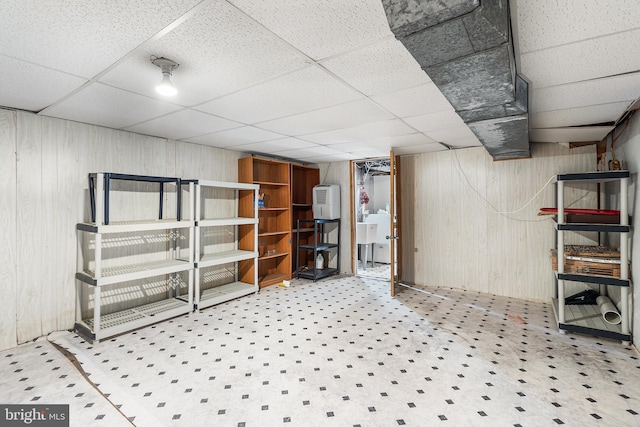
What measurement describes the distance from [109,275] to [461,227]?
4.65 metres

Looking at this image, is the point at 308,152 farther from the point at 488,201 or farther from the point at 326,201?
the point at 488,201

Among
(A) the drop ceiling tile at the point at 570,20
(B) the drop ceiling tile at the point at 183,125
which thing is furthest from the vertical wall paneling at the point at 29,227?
(A) the drop ceiling tile at the point at 570,20

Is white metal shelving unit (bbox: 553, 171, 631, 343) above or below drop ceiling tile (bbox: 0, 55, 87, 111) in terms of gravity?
below

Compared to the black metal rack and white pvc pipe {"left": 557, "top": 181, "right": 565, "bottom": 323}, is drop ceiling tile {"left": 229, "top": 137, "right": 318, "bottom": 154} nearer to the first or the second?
the black metal rack

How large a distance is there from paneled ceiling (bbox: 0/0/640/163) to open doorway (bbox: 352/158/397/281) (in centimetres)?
213

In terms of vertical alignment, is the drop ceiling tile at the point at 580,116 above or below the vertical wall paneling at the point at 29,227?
above

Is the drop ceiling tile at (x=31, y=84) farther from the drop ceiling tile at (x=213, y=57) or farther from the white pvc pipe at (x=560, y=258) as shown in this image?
the white pvc pipe at (x=560, y=258)

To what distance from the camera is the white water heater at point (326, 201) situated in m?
5.60

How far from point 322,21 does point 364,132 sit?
2.22 metres

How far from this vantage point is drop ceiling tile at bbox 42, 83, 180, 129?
238 centimetres

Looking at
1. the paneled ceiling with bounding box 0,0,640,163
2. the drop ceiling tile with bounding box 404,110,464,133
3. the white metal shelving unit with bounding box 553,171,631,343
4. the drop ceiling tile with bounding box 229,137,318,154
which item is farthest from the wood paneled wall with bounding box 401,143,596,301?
the drop ceiling tile with bounding box 229,137,318,154

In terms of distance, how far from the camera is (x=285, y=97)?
95.7 inches

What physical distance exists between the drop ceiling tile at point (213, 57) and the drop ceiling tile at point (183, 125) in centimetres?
58

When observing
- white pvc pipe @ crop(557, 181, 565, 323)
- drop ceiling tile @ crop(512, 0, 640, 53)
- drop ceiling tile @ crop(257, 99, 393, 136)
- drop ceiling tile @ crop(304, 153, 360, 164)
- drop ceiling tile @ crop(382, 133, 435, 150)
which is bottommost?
white pvc pipe @ crop(557, 181, 565, 323)
